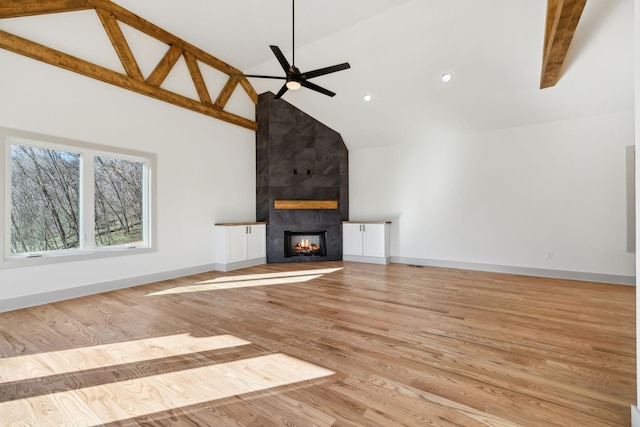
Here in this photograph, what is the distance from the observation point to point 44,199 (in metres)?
3.41

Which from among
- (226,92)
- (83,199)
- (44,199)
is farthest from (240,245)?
(226,92)

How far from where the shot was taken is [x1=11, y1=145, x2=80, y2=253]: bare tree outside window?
3.22 m

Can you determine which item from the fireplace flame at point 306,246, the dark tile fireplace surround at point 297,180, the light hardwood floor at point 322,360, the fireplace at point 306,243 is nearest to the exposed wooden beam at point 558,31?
the light hardwood floor at point 322,360

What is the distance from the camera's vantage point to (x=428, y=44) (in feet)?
13.5

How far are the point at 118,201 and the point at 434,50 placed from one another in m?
5.37

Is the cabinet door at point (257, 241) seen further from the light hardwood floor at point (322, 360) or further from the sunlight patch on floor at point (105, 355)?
the sunlight patch on floor at point (105, 355)

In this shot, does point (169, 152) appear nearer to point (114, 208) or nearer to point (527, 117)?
point (114, 208)

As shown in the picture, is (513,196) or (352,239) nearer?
(513,196)

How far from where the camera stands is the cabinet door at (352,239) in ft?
20.2

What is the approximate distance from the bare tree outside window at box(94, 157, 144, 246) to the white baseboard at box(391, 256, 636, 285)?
16.5ft

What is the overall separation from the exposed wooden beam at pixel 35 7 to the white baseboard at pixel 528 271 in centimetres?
663

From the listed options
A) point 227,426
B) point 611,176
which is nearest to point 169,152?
point 227,426

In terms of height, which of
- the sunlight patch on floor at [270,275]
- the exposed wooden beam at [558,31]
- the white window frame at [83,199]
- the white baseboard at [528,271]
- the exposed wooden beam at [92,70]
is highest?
the exposed wooden beam at [92,70]

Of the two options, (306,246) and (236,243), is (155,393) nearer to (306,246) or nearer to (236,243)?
(236,243)
